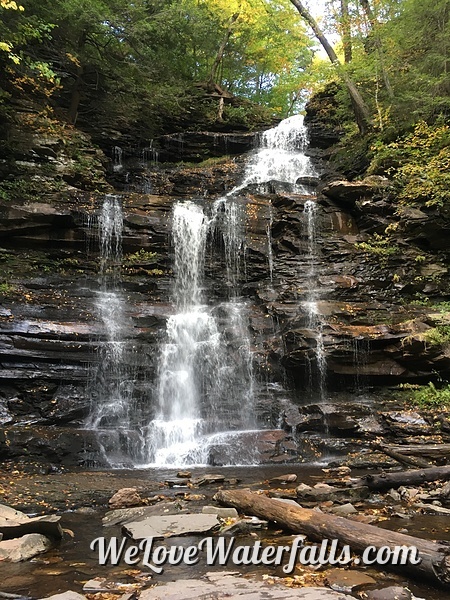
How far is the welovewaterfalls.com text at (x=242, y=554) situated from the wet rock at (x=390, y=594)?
15.3 inches

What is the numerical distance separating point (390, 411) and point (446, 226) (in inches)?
258

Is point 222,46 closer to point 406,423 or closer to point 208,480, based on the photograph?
point 406,423

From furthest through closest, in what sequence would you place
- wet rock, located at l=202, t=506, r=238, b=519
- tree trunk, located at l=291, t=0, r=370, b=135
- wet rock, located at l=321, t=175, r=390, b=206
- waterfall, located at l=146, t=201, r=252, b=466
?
1. tree trunk, located at l=291, t=0, r=370, b=135
2. wet rock, located at l=321, t=175, r=390, b=206
3. waterfall, located at l=146, t=201, r=252, b=466
4. wet rock, located at l=202, t=506, r=238, b=519

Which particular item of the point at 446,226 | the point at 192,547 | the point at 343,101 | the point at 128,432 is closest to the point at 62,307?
the point at 128,432

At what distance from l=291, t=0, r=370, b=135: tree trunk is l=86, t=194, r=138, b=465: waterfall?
11.4 meters

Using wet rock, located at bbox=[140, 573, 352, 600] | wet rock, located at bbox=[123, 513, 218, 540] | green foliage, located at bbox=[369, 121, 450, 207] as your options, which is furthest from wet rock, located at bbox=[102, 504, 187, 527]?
green foliage, located at bbox=[369, 121, 450, 207]

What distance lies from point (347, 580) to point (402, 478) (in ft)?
11.8

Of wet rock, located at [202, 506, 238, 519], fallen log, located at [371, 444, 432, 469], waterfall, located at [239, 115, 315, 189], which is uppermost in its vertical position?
waterfall, located at [239, 115, 315, 189]

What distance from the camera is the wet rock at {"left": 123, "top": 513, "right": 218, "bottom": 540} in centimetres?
438

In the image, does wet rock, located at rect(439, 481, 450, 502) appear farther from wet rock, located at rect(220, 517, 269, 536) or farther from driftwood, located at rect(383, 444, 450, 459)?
wet rock, located at rect(220, 517, 269, 536)

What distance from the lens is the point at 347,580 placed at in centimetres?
323

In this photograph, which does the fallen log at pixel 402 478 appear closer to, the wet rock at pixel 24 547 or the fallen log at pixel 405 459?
the fallen log at pixel 405 459

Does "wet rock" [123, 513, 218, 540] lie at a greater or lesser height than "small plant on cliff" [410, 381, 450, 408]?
lesser

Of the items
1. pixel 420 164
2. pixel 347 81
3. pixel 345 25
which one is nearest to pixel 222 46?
pixel 345 25
